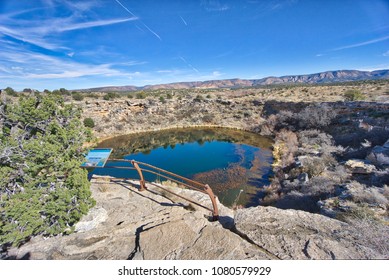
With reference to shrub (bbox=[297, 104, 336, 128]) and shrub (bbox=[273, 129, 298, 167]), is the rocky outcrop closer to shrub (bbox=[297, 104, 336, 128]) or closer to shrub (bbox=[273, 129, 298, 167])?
shrub (bbox=[273, 129, 298, 167])

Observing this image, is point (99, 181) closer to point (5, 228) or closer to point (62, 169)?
point (62, 169)

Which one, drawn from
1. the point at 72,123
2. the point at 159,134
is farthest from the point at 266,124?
the point at 72,123

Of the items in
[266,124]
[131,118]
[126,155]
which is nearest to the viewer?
[126,155]

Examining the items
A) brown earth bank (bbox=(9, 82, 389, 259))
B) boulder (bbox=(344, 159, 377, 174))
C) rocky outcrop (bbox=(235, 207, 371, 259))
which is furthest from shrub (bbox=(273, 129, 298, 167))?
rocky outcrop (bbox=(235, 207, 371, 259))

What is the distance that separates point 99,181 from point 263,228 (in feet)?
17.3

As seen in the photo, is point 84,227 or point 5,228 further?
point 84,227

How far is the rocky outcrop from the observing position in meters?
2.88

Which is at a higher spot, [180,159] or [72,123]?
[72,123]

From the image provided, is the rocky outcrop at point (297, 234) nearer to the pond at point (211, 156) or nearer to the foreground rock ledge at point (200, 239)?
the foreground rock ledge at point (200, 239)

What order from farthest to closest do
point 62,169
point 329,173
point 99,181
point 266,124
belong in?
1. point 266,124
2. point 329,173
3. point 99,181
4. point 62,169

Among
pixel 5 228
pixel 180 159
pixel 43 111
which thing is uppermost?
pixel 43 111

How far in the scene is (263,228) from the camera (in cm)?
350

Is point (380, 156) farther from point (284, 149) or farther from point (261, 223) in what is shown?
point (261, 223)

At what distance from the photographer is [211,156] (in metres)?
16.9
